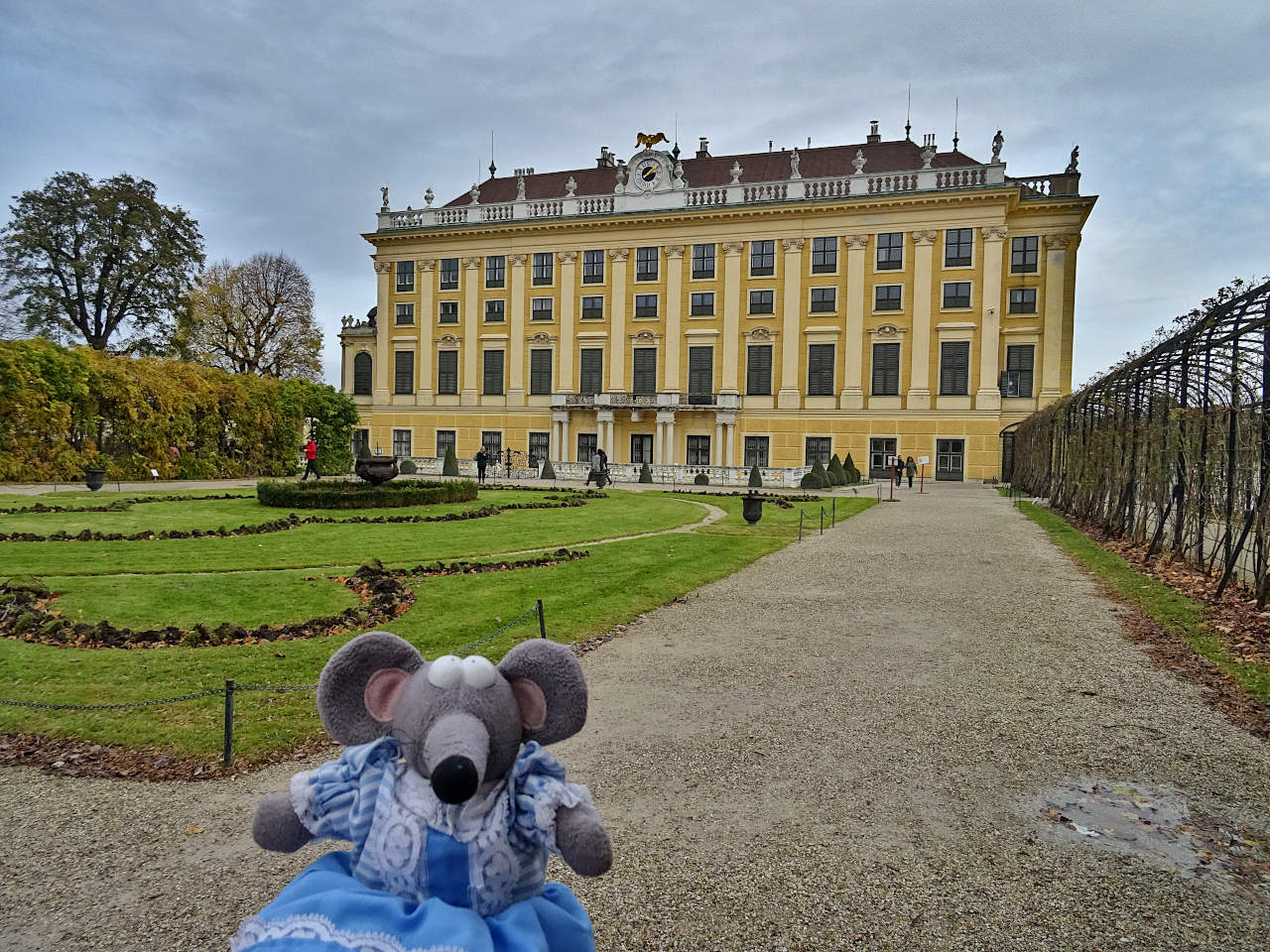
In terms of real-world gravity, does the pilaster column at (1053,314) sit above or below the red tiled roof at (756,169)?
below

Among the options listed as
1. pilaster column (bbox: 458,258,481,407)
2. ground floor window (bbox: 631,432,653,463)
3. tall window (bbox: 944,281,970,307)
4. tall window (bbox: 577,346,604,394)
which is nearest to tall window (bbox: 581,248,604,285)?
tall window (bbox: 577,346,604,394)

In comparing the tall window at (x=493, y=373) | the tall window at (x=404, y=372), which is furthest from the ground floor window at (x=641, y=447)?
the tall window at (x=404, y=372)

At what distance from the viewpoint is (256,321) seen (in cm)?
4650

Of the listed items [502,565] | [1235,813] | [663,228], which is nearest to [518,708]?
[1235,813]

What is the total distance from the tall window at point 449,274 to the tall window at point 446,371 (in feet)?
13.8

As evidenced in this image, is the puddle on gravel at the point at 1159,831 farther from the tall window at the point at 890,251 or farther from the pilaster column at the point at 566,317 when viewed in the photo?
the pilaster column at the point at 566,317

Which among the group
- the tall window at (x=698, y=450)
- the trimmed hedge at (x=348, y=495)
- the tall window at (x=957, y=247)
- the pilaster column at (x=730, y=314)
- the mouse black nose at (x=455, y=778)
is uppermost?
the tall window at (x=957, y=247)

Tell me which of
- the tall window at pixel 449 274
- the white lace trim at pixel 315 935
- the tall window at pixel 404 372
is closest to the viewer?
the white lace trim at pixel 315 935

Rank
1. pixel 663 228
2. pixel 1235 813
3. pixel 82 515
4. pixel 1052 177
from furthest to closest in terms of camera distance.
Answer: pixel 663 228, pixel 1052 177, pixel 82 515, pixel 1235 813

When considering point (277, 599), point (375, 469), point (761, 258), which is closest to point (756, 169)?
point (761, 258)

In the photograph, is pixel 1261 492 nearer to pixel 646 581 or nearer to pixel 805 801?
pixel 646 581

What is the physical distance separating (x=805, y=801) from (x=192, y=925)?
9.13 feet

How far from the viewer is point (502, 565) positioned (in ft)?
36.2

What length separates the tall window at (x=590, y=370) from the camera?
156 ft
